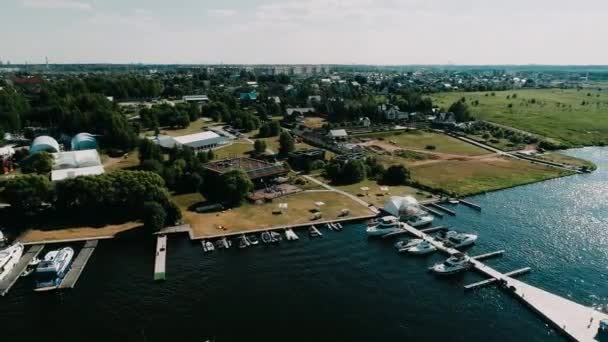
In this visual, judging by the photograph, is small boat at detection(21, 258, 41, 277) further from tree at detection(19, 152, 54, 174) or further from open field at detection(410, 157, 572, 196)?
open field at detection(410, 157, 572, 196)

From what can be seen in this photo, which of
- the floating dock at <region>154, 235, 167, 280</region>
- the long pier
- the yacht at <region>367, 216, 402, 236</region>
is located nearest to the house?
the yacht at <region>367, 216, 402, 236</region>

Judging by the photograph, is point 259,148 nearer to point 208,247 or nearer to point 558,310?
point 208,247

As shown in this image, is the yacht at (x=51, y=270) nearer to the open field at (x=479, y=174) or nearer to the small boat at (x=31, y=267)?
the small boat at (x=31, y=267)

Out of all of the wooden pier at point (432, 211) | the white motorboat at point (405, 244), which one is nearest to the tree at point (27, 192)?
the white motorboat at point (405, 244)

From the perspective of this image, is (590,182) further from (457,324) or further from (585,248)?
(457,324)

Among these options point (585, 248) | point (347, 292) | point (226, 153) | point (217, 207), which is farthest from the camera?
point (226, 153)

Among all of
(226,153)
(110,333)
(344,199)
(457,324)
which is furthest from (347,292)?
(226,153)
